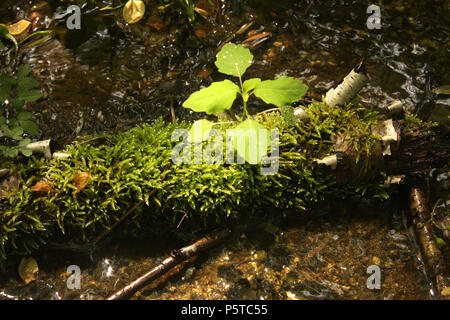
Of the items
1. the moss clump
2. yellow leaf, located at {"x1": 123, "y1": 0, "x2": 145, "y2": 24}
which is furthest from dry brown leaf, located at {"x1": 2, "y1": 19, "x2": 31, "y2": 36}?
the moss clump

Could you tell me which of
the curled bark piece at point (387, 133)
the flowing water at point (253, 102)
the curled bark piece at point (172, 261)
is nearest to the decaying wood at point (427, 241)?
the flowing water at point (253, 102)

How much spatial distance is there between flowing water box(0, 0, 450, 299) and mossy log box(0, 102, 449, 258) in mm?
217

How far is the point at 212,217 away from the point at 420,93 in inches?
87.4

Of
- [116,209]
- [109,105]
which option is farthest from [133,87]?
[116,209]

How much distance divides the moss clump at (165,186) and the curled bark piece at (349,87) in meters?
0.07

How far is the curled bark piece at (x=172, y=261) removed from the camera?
247 centimetres

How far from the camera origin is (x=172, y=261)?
254 cm

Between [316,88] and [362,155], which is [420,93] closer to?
[316,88]

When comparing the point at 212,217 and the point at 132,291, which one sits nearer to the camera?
the point at 132,291

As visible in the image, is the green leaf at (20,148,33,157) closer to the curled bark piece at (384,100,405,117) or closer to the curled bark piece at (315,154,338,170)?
the curled bark piece at (315,154,338,170)

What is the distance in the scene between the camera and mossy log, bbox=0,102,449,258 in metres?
2.52

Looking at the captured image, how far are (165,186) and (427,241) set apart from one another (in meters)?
1.90

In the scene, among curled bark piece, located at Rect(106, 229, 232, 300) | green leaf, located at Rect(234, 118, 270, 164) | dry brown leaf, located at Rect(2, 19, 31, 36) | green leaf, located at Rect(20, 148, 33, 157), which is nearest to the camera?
green leaf, located at Rect(234, 118, 270, 164)
